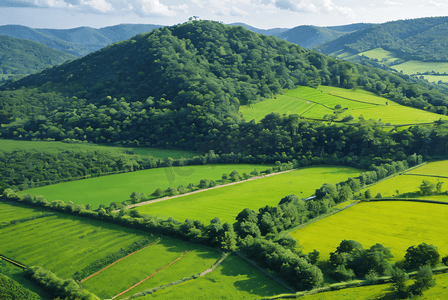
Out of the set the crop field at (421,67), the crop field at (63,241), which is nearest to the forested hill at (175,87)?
the crop field at (63,241)

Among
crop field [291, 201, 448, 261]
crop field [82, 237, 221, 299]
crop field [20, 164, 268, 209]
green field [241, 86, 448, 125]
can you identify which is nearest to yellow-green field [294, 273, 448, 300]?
crop field [291, 201, 448, 261]

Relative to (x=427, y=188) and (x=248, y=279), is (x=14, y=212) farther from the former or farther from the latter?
(x=427, y=188)

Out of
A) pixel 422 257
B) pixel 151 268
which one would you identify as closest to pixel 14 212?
pixel 151 268

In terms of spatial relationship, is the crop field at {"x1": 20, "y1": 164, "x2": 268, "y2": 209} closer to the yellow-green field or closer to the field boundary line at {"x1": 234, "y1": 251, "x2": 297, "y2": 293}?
the field boundary line at {"x1": 234, "y1": 251, "x2": 297, "y2": 293}

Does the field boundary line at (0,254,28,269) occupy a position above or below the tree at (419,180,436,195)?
below

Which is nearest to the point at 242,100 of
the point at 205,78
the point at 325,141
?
the point at 205,78
